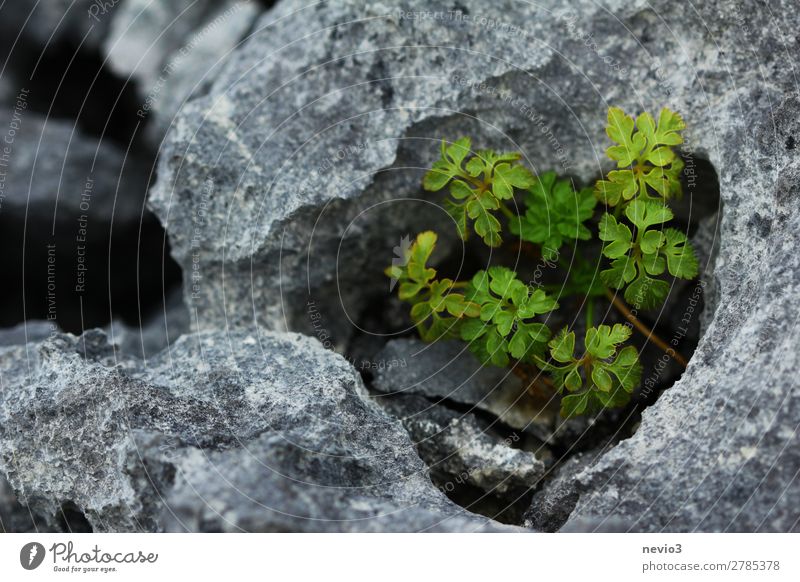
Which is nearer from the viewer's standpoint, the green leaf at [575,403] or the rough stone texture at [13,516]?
the green leaf at [575,403]

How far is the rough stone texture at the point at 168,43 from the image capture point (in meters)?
5.97

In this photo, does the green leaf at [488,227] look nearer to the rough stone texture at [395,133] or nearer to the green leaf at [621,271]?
the green leaf at [621,271]

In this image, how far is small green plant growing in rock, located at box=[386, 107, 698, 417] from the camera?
3.84 meters

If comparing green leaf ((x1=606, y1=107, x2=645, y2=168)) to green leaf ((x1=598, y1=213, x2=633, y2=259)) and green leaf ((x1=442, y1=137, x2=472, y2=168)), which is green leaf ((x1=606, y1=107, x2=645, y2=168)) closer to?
green leaf ((x1=598, y1=213, x2=633, y2=259))

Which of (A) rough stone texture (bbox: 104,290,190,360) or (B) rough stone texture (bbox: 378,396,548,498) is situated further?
(A) rough stone texture (bbox: 104,290,190,360)

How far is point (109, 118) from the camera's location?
20.4 ft

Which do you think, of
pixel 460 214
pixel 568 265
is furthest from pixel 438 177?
pixel 568 265

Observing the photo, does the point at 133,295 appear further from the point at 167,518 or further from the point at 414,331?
the point at 167,518

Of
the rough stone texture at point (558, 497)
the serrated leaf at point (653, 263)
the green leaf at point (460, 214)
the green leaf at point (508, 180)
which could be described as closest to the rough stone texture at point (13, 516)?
the rough stone texture at point (558, 497)

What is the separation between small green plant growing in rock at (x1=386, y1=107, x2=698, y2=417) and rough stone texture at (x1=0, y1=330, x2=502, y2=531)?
70 centimetres

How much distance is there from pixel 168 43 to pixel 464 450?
427 cm

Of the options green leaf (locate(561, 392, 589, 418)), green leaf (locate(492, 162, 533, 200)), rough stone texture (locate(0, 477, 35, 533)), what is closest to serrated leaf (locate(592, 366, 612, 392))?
green leaf (locate(561, 392, 589, 418))

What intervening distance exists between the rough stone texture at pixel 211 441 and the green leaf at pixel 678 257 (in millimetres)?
1587

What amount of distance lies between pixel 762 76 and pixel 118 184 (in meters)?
4.55
